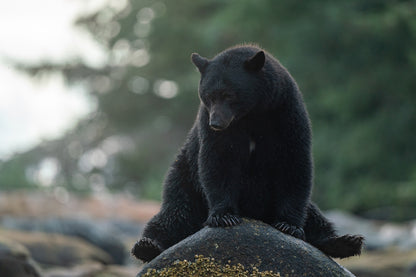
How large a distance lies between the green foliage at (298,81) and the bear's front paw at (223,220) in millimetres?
11340

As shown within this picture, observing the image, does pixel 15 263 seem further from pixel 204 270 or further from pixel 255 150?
pixel 255 150

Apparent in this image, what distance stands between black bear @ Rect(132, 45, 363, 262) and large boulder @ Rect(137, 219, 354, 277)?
15 cm

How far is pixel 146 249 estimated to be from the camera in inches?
183

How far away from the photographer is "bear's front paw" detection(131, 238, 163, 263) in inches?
182

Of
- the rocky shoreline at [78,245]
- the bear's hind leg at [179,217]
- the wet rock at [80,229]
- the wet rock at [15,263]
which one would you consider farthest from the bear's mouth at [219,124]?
the wet rock at [80,229]

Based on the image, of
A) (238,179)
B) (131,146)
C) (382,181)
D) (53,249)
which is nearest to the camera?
(238,179)

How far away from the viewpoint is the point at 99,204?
18422mm

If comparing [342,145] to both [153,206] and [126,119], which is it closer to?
[153,206]

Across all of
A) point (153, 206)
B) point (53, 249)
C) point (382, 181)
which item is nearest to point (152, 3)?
point (153, 206)

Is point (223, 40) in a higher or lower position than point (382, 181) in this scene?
higher

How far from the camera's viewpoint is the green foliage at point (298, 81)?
57.1 ft

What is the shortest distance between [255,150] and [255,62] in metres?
0.64

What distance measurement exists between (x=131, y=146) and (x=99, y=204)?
31.3 feet

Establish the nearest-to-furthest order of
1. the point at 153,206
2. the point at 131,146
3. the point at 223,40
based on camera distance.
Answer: the point at 153,206
the point at 223,40
the point at 131,146
